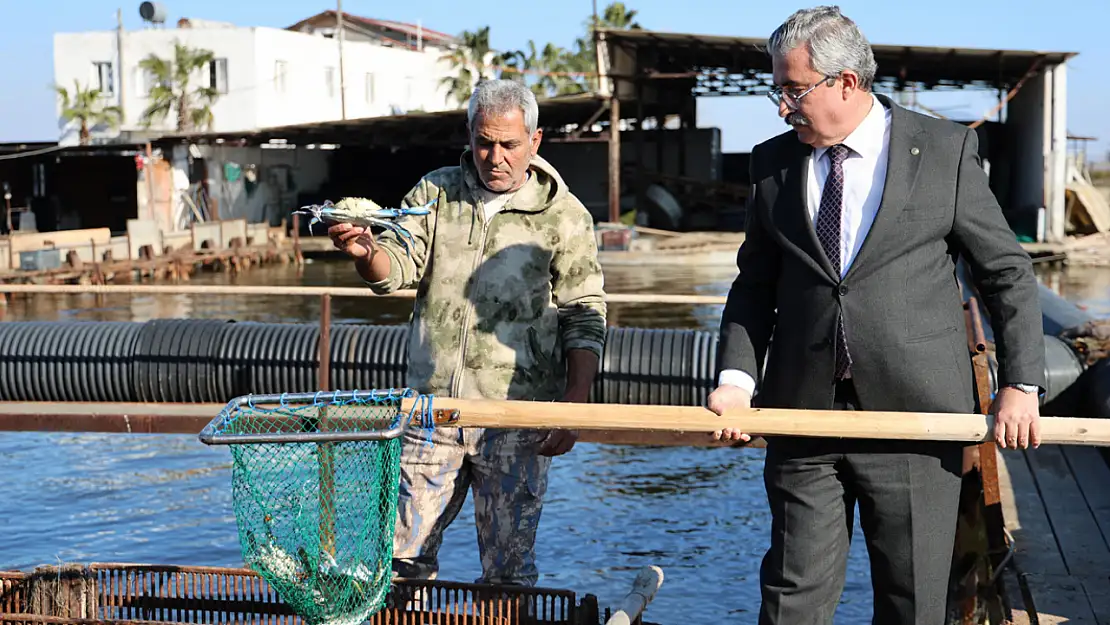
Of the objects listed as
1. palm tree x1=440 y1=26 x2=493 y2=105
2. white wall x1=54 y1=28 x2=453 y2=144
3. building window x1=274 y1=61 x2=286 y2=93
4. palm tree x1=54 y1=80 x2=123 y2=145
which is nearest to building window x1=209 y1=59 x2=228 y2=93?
white wall x1=54 y1=28 x2=453 y2=144

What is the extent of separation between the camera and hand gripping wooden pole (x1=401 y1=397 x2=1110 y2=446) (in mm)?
2848

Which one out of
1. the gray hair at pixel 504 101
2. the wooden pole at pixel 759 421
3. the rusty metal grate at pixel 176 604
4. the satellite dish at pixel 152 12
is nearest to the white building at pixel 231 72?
the satellite dish at pixel 152 12

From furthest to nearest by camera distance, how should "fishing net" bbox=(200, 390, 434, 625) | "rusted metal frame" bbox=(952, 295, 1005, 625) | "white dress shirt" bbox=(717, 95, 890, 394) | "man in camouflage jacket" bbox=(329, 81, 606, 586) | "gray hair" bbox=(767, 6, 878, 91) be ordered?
"rusted metal frame" bbox=(952, 295, 1005, 625) → "man in camouflage jacket" bbox=(329, 81, 606, 586) → "fishing net" bbox=(200, 390, 434, 625) → "white dress shirt" bbox=(717, 95, 890, 394) → "gray hair" bbox=(767, 6, 878, 91)

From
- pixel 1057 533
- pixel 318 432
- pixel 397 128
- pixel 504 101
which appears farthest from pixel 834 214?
pixel 397 128

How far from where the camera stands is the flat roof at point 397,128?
3098cm

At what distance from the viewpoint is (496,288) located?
12.0ft

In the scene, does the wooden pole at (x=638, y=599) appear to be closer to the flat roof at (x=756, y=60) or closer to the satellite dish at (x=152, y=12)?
the flat roof at (x=756, y=60)

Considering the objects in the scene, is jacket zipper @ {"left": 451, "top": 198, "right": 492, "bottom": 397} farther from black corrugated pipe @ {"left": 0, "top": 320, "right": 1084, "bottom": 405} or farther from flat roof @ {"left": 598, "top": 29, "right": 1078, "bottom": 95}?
flat roof @ {"left": 598, "top": 29, "right": 1078, "bottom": 95}

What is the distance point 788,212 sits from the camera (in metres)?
3.02

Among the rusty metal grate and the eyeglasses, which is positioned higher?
the eyeglasses

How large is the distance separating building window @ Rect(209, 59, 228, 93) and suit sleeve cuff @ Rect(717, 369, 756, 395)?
3825cm

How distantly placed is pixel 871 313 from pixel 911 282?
12 cm

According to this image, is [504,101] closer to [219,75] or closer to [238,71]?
[238,71]

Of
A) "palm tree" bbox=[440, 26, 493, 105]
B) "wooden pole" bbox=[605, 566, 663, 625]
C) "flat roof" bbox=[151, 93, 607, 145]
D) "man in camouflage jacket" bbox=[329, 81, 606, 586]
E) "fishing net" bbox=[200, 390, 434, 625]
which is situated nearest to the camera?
"fishing net" bbox=[200, 390, 434, 625]
